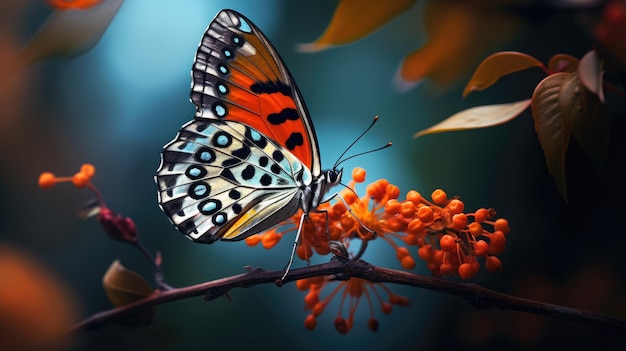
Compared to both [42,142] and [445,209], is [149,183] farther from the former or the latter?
[445,209]

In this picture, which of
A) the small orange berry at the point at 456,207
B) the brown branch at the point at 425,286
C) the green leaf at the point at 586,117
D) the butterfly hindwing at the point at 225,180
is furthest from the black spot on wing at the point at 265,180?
the green leaf at the point at 586,117

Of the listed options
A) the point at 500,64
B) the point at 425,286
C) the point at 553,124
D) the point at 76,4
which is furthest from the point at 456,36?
the point at 76,4

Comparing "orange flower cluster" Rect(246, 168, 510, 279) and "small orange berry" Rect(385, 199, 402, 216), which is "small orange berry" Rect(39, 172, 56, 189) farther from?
"small orange berry" Rect(385, 199, 402, 216)

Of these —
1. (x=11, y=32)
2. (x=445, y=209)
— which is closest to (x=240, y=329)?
(x=445, y=209)

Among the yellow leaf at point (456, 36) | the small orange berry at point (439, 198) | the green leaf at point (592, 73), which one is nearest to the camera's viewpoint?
the green leaf at point (592, 73)

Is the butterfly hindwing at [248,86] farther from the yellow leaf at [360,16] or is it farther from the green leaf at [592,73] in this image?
the green leaf at [592,73]

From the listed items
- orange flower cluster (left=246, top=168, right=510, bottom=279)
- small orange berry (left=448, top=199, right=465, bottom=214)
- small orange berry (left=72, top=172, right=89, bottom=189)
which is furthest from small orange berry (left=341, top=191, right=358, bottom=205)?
small orange berry (left=72, top=172, right=89, bottom=189)

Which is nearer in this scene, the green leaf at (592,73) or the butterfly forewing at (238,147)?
the green leaf at (592,73)
